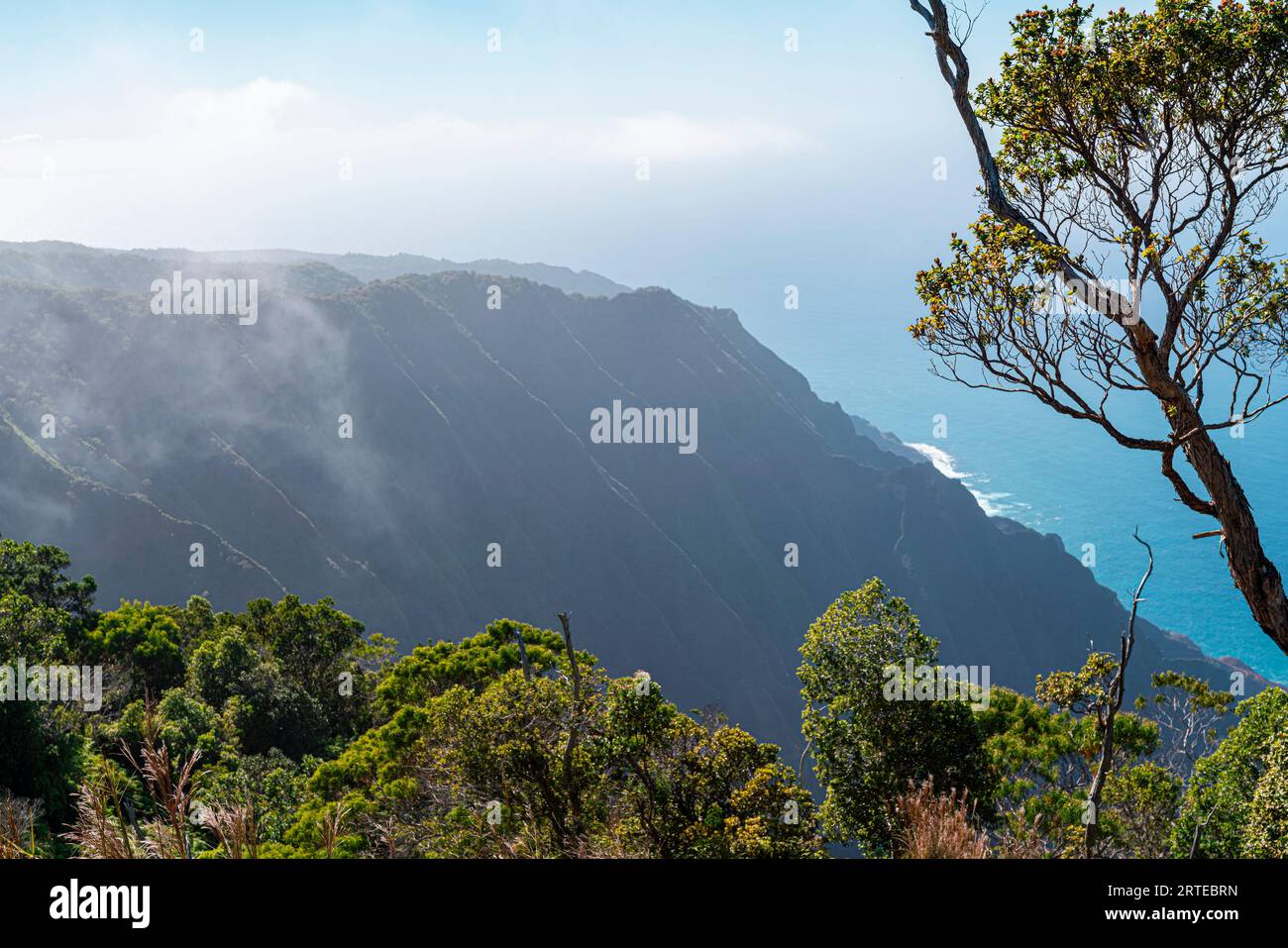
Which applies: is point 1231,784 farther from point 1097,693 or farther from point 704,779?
point 704,779

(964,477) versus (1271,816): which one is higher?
(964,477)

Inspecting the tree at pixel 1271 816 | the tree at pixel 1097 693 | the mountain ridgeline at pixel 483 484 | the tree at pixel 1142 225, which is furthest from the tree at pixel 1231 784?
the mountain ridgeline at pixel 483 484

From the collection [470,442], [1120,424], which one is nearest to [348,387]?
[470,442]

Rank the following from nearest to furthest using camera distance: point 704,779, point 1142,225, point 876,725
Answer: point 1142,225
point 704,779
point 876,725

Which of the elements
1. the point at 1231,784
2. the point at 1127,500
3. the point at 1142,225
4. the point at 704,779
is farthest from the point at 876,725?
the point at 1127,500

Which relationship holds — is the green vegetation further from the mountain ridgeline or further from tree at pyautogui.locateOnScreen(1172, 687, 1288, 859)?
the mountain ridgeline

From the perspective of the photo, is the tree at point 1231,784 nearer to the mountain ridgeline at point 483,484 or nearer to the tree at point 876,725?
the tree at point 876,725

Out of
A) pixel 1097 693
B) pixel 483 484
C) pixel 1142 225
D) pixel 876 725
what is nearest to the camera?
pixel 1142 225

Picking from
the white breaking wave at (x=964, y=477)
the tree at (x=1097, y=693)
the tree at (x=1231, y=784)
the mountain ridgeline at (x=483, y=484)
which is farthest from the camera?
the white breaking wave at (x=964, y=477)
